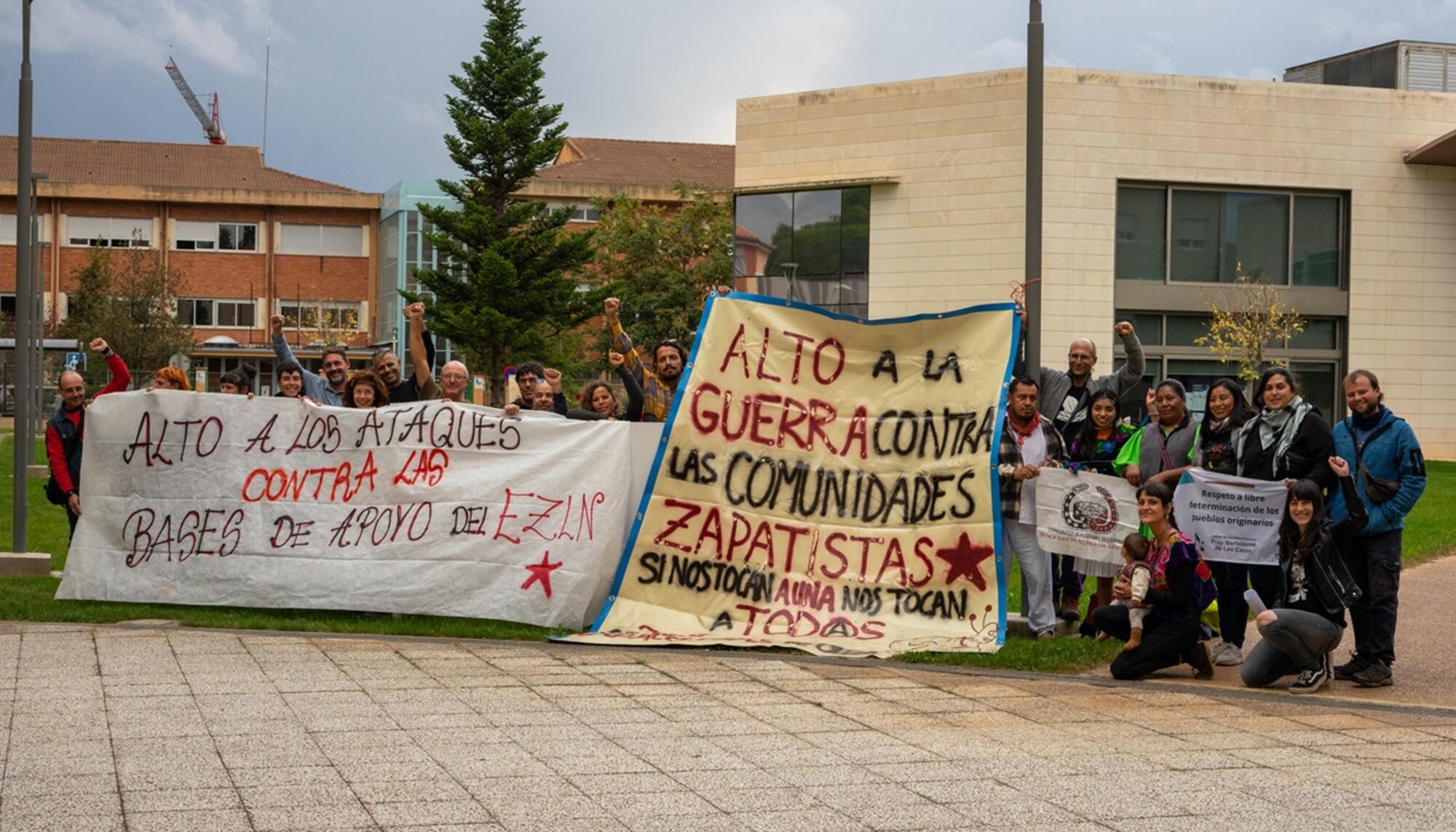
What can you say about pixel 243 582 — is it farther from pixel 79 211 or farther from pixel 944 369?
pixel 79 211

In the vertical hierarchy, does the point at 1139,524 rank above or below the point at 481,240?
below

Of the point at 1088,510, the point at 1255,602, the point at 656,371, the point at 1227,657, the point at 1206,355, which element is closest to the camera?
the point at 1255,602

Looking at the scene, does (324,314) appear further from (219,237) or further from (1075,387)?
(1075,387)

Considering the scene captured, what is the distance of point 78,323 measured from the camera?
6456 centimetres

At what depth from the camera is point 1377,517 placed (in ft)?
29.7

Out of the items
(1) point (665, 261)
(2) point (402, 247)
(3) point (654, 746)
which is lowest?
(3) point (654, 746)

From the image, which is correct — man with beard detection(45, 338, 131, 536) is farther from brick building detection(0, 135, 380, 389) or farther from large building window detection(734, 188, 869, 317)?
brick building detection(0, 135, 380, 389)

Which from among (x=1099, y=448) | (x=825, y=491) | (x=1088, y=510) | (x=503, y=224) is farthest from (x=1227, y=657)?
(x=503, y=224)

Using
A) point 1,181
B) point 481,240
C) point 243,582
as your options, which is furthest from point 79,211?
point 243,582

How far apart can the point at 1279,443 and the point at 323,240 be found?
70.6 m

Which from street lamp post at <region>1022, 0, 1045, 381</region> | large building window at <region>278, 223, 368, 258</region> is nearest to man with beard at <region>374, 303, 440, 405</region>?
street lamp post at <region>1022, 0, 1045, 381</region>

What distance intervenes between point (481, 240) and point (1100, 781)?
148 feet

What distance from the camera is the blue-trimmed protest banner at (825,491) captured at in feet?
33.6

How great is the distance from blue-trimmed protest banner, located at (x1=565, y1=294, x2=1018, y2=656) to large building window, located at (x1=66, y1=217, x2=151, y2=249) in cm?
6674
